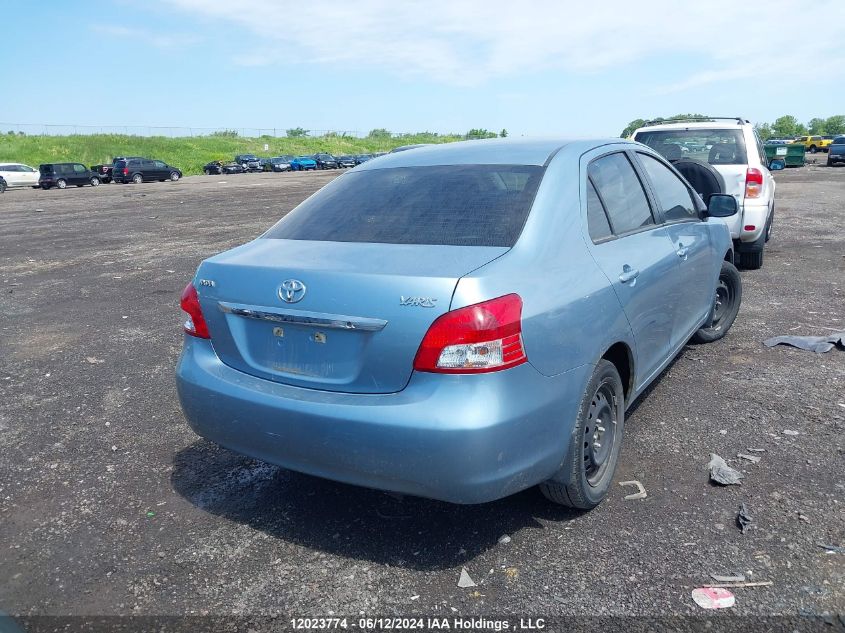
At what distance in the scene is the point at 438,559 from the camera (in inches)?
117

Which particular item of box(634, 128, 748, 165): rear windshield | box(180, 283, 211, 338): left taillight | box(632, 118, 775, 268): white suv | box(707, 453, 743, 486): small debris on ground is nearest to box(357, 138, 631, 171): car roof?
box(180, 283, 211, 338): left taillight

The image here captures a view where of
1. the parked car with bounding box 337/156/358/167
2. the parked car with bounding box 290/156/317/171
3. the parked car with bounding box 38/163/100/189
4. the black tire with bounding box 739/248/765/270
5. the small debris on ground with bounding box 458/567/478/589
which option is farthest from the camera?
the parked car with bounding box 337/156/358/167

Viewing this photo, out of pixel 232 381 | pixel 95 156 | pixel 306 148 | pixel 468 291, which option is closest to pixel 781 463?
pixel 468 291

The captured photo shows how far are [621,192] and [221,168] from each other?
188 ft

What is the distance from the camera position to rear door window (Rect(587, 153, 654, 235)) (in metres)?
3.61

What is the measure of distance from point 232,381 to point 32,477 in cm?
169

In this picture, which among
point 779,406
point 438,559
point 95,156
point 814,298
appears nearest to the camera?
point 438,559

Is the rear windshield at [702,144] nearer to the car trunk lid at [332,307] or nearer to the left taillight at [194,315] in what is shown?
the car trunk lid at [332,307]

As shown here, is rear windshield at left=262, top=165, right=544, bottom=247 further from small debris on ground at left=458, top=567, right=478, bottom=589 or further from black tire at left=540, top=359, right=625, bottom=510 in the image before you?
small debris on ground at left=458, top=567, right=478, bottom=589

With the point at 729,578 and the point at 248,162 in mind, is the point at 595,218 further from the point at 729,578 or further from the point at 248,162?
the point at 248,162

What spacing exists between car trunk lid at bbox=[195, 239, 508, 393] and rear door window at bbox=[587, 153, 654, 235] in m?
1.02

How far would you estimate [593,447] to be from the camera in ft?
10.7

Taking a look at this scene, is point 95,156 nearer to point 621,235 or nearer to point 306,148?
point 306,148

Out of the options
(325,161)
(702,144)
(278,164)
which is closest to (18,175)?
(278,164)
